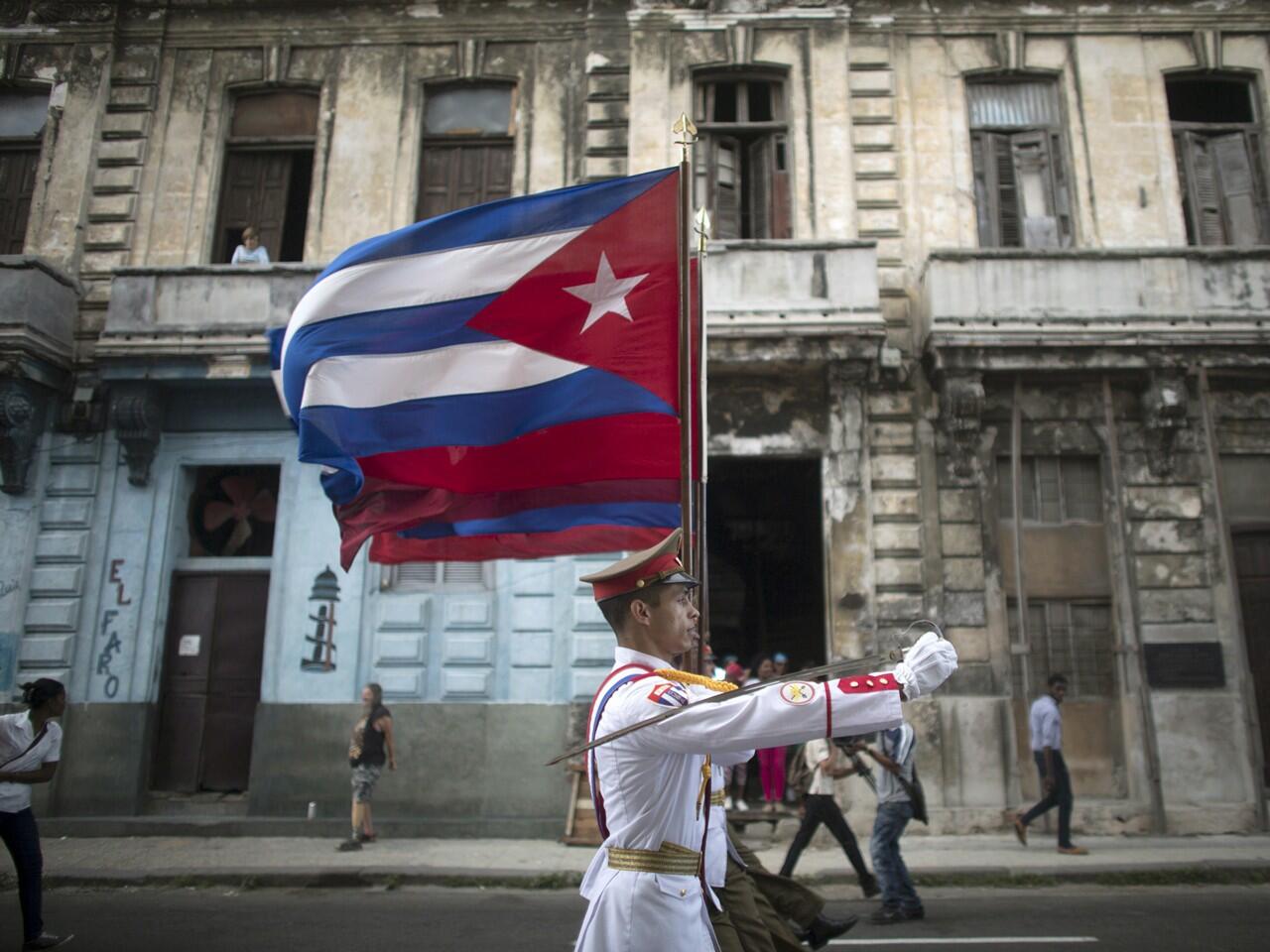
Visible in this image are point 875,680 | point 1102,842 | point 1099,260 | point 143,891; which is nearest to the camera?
point 875,680

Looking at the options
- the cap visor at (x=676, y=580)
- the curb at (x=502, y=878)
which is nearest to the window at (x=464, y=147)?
the curb at (x=502, y=878)

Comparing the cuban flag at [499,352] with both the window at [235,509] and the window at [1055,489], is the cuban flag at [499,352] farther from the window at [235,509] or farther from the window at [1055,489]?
the window at [1055,489]

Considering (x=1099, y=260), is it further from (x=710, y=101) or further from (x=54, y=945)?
(x=54, y=945)

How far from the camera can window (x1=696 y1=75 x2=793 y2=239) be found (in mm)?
12594

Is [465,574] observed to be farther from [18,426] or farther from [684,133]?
[684,133]

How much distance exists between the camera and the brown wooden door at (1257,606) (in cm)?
1123

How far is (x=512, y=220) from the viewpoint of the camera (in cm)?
582

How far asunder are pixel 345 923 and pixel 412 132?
32.9 feet

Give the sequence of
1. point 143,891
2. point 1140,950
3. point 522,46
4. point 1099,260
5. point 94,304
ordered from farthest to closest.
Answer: point 522,46 < point 94,304 < point 1099,260 < point 143,891 < point 1140,950

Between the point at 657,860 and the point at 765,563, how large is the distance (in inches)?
464

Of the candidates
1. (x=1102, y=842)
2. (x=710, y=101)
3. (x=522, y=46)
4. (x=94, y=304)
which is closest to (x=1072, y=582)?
(x=1102, y=842)

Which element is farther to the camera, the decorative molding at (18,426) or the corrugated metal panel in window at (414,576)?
the corrugated metal panel in window at (414,576)

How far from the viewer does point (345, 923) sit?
6973mm

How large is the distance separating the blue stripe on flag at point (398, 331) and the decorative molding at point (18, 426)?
7.74m
